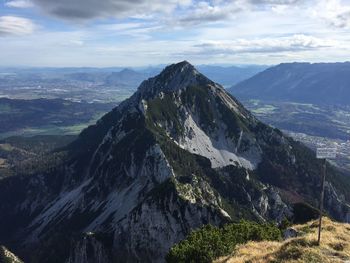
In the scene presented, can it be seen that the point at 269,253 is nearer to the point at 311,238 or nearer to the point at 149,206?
the point at 311,238

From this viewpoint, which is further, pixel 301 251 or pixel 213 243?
pixel 213 243

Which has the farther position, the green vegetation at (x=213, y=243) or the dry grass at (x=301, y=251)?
the green vegetation at (x=213, y=243)

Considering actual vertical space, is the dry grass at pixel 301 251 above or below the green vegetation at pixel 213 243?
above

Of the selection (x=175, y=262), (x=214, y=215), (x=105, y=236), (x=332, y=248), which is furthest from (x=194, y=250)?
(x=105, y=236)

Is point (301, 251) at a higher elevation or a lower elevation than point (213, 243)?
higher
